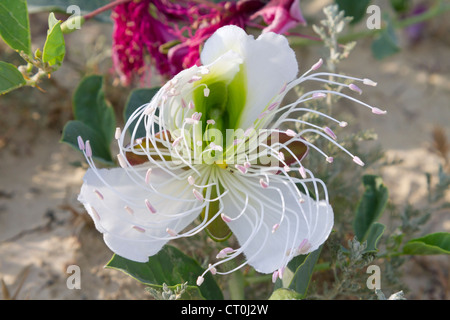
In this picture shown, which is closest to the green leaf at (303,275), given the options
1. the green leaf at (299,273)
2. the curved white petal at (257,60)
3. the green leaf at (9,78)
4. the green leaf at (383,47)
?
the green leaf at (299,273)

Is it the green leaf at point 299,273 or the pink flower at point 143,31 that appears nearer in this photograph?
the green leaf at point 299,273

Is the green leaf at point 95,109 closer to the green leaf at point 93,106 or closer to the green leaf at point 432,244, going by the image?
the green leaf at point 93,106

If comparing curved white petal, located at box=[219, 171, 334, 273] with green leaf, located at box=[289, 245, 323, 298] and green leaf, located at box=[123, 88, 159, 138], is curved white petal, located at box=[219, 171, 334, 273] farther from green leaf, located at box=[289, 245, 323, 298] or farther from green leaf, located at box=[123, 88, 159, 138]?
green leaf, located at box=[123, 88, 159, 138]

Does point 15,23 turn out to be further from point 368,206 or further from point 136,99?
point 368,206

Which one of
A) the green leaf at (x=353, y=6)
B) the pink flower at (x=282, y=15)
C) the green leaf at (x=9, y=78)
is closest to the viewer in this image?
the green leaf at (x=9, y=78)

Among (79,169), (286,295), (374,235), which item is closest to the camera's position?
(286,295)

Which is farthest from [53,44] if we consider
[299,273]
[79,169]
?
[79,169]
